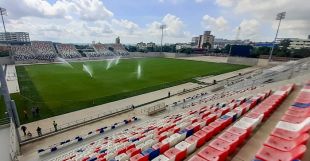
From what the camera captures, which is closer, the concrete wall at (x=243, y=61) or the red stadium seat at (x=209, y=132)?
the red stadium seat at (x=209, y=132)

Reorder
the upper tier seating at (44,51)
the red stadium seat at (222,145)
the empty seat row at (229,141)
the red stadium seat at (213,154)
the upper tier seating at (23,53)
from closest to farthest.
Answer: the red stadium seat at (213,154) → the empty seat row at (229,141) → the red stadium seat at (222,145) → the upper tier seating at (23,53) → the upper tier seating at (44,51)

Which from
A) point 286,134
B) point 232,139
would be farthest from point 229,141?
point 286,134

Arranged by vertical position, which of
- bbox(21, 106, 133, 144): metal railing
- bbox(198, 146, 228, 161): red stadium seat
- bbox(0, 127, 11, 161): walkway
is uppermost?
bbox(198, 146, 228, 161): red stadium seat

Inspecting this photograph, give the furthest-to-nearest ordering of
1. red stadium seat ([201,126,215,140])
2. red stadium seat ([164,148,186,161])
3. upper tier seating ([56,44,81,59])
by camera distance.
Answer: upper tier seating ([56,44,81,59])
red stadium seat ([201,126,215,140])
red stadium seat ([164,148,186,161])

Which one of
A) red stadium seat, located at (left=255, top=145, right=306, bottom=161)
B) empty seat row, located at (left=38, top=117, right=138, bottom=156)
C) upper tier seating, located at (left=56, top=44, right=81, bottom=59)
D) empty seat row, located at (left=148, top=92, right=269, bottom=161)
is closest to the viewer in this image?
red stadium seat, located at (left=255, top=145, right=306, bottom=161)

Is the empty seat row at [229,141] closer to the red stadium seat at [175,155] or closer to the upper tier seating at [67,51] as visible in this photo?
the red stadium seat at [175,155]

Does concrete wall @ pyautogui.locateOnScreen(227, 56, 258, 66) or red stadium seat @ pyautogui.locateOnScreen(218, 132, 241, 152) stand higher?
red stadium seat @ pyautogui.locateOnScreen(218, 132, 241, 152)

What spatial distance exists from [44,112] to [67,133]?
6335 mm

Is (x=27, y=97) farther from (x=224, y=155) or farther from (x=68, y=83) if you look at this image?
(x=224, y=155)

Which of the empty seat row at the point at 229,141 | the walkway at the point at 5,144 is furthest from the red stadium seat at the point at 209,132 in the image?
the walkway at the point at 5,144

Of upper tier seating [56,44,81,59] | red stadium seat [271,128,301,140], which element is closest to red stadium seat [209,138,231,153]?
red stadium seat [271,128,301,140]

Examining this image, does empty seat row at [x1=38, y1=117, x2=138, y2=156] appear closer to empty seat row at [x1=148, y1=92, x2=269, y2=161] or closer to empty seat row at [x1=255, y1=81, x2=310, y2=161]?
empty seat row at [x1=148, y1=92, x2=269, y2=161]

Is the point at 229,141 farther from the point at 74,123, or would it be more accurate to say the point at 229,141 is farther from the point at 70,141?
the point at 74,123

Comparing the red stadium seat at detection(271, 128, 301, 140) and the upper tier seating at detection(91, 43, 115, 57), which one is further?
the upper tier seating at detection(91, 43, 115, 57)
